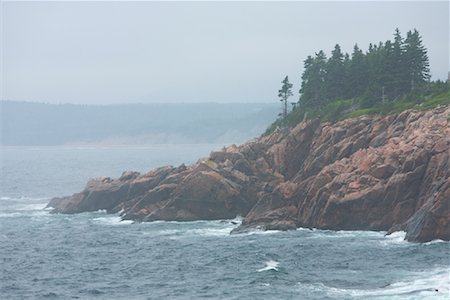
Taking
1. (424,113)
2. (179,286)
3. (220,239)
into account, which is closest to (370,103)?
(424,113)

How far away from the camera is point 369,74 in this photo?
435 ft

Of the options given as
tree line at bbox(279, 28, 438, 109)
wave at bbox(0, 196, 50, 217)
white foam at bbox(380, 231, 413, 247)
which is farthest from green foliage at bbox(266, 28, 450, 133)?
wave at bbox(0, 196, 50, 217)

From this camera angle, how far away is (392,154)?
91.0 metres

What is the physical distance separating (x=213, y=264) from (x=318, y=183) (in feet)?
74.0

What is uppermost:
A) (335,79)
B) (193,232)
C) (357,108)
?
(335,79)

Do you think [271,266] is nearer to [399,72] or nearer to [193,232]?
[193,232]

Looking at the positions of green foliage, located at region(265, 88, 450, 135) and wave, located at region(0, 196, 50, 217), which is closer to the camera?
green foliage, located at region(265, 88, 450, 135)

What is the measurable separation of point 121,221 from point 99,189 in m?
15.1

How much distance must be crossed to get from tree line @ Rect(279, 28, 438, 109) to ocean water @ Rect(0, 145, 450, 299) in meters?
35.7

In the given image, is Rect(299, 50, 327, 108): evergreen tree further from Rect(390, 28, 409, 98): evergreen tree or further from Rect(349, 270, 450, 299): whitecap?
Rect(349, 270, 450, 299): whitecap

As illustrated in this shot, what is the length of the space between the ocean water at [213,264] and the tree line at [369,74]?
3573cm

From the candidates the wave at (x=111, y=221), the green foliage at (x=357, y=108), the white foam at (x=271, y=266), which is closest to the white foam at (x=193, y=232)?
the wave at (x=111, y=221)

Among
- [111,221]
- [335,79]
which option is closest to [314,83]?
[335,79]

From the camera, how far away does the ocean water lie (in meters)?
64.8
